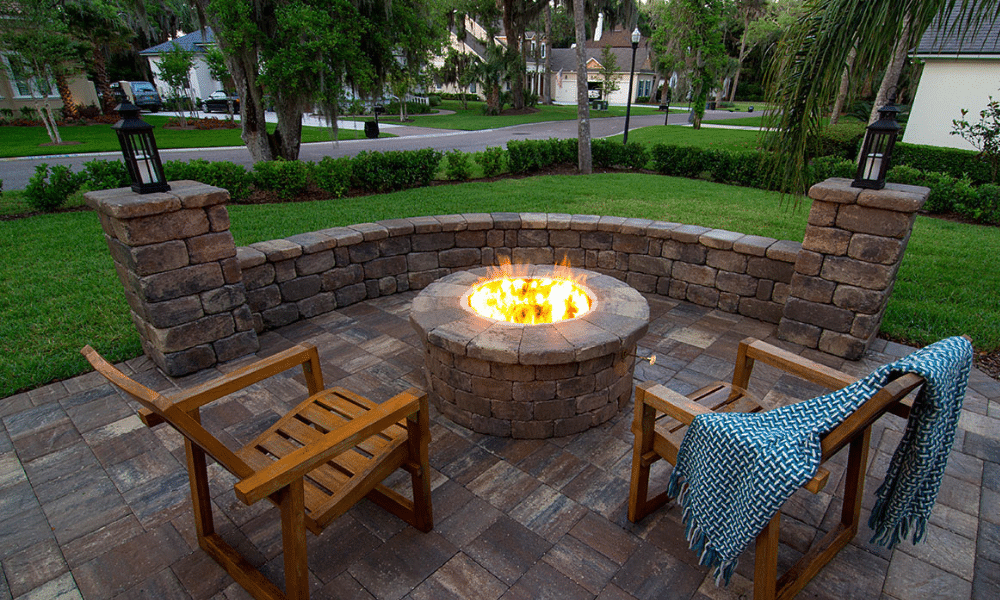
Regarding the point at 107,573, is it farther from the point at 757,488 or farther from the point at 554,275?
the point at 554,275

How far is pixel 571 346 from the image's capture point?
2.98m

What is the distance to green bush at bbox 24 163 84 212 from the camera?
8.04 metres

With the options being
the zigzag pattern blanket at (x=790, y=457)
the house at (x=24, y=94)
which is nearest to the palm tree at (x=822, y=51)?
the zigzag pattern blanket at (x=790, y=457)

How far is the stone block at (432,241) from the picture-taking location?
18.0 ft

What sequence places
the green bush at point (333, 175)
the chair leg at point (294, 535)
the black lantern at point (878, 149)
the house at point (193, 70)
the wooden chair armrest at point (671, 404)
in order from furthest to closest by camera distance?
the house at point (193, 70)
the green bush at point (333, 175)
the black lantern at point (878, 149)
the wooden chair armrest at point (671, 404)
the chair leg at point (294, 535)

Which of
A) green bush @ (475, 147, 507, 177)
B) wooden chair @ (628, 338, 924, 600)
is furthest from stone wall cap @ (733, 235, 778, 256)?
green bush @ (475, 147, 507, 177)

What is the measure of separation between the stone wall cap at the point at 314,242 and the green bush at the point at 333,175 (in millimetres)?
4744

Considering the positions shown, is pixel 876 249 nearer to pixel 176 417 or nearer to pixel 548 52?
pixel 176 417

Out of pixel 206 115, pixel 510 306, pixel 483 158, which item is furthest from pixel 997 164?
pixel 206 115

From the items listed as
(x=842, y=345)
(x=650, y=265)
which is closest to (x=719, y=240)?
(x=650, y=265)

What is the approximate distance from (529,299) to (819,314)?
2.52 m

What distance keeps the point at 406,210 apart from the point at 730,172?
765cm

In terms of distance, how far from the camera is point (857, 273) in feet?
12.9

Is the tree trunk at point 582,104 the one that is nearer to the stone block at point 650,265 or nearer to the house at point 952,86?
the stone block at point 650,265
